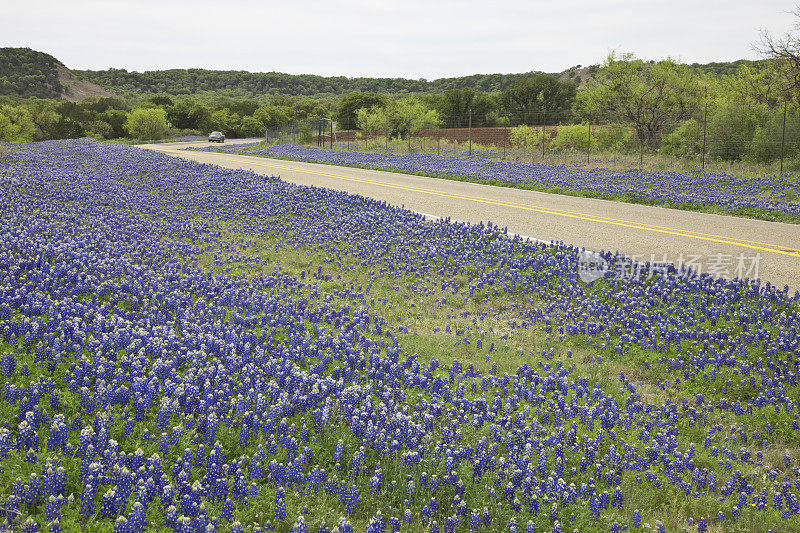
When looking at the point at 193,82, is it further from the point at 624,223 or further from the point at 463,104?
the point at 624,223

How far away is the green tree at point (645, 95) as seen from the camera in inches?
1313

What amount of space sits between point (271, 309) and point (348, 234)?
471 cm

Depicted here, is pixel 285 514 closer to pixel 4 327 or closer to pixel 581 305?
pixel 4 327

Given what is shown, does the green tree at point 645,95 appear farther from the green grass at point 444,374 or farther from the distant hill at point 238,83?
the distant hill at point 238,83

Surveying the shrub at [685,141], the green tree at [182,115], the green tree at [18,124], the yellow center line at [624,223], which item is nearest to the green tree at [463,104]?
the shrub at [685,141]

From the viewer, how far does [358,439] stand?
13.5ft

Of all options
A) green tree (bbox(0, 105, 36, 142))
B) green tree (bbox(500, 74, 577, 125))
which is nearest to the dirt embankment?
green tree (bbox(0, 105, 36, 142))

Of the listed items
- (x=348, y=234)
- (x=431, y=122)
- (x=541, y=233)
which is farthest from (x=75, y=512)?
(x=431, y=122)

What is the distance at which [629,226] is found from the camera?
41.0 feet

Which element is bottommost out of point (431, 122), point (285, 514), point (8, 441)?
point (285, 514)

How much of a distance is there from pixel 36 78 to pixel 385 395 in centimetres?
15564

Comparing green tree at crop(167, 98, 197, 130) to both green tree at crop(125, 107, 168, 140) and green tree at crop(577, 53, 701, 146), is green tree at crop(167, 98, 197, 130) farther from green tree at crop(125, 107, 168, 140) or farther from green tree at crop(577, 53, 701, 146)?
green tree at crop(577, 53, 701, 146)

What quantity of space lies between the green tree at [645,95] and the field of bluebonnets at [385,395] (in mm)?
29157

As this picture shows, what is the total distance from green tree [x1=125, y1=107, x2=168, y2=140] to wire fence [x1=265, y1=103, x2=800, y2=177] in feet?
93.8
